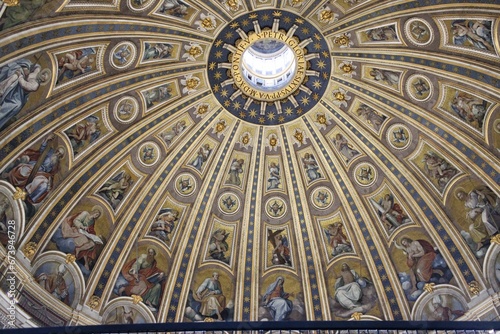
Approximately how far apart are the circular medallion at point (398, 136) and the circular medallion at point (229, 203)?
20.2 feet

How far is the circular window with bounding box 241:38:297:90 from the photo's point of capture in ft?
75.9

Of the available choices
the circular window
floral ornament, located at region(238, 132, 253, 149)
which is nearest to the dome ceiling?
floral ornament, located at region(238, 132, 253, 149)

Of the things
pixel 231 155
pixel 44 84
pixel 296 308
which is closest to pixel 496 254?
pixel 296 308

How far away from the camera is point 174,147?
22.3m

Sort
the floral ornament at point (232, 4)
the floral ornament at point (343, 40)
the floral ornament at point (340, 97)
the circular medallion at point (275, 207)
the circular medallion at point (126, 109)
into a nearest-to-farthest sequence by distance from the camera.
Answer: the floral ornament at point (232, 4)
the circular medallion at point (126, 109)
the floral ornament at point (343, 40)
the floral ornament at point (340, 97)
the circular medallion at point (275, 207)

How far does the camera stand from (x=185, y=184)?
2256 centimetres

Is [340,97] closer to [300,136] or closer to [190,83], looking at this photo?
[300,136]

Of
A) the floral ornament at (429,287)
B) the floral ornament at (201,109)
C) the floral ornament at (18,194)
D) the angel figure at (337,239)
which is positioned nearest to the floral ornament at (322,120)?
the angel figure at (337,239)

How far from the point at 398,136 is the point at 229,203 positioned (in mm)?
6753

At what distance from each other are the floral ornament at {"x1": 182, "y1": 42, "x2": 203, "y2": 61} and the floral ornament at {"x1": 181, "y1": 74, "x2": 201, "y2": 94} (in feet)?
2.23

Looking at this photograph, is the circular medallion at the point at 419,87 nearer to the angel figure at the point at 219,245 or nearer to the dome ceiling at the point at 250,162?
the dome ceiling at the point at 250,162

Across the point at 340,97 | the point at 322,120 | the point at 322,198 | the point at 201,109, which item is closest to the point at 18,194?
the point at 201,109

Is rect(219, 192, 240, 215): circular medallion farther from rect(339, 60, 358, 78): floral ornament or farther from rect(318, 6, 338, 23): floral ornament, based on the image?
rect(318, 6, 338, 23): floral ornament

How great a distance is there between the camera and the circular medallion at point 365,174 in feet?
72.5
